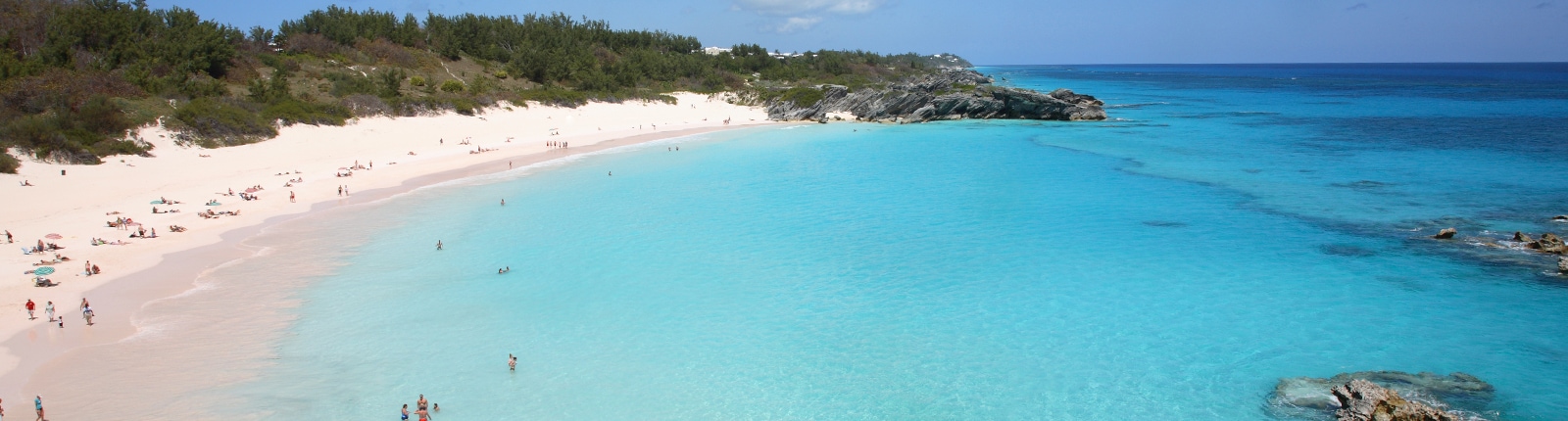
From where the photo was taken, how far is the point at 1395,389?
1164cm

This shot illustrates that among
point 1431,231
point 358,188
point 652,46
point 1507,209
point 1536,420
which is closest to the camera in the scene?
point 1536,420

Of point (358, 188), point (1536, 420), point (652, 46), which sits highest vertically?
point (652, 46)

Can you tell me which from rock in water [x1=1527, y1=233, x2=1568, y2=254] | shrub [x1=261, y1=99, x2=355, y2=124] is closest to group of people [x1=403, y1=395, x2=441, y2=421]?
rock in water [x1=1527, y1=233, x2=1568, y2=254]

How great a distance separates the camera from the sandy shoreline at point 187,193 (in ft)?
46.7

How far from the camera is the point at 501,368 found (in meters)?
13.0

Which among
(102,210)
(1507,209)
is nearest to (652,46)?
(102,210)

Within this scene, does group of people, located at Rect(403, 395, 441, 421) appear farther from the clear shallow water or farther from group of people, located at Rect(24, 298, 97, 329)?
group of people, located at Rect(24, 298, 97, 329)

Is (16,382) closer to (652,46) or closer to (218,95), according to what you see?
(218,95)

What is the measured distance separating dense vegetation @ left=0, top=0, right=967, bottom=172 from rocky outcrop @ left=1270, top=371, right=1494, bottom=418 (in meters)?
34.2

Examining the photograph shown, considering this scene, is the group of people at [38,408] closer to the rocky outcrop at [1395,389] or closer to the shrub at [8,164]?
the rocky outcrop at [1395,389]

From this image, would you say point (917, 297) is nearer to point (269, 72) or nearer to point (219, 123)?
point (219, 123)

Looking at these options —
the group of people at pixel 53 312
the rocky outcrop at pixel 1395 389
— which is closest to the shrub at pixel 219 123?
the group of people at pixel 53 312

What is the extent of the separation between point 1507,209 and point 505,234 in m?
29.7

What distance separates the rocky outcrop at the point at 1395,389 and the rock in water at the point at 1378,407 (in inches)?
10.5
